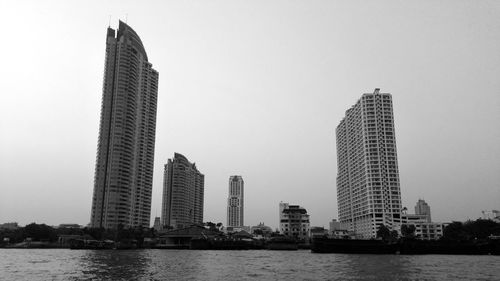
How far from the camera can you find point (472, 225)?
17712 centimetres

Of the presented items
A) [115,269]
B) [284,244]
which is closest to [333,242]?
[284,244]

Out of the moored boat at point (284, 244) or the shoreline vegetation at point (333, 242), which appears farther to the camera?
the moored boat at point (284, 244)

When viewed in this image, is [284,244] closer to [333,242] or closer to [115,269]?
[333,242]

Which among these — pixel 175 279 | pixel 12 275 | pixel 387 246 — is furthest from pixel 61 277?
pixel 387 246

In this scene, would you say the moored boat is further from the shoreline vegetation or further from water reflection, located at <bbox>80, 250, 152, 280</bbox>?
water reflection, located at <bbox>80, 250, 152, 280</bbox>

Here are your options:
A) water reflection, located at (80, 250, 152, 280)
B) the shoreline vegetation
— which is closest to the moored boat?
the shoreline vegetation

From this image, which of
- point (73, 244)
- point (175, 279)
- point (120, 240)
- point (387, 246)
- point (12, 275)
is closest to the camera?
point (175, 279)

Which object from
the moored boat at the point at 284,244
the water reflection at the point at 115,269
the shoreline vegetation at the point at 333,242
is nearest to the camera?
the water reflection at the point at 115,269

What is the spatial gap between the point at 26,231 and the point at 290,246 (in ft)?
427

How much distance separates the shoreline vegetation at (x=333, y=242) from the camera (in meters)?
136

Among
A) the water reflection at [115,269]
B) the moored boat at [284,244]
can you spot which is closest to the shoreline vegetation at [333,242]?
the moored boat at [284,244]

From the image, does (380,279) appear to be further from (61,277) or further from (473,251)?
(473,251)

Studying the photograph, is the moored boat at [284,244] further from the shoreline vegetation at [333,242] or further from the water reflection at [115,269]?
the water reflection at [115,269]

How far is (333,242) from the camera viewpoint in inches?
5468
